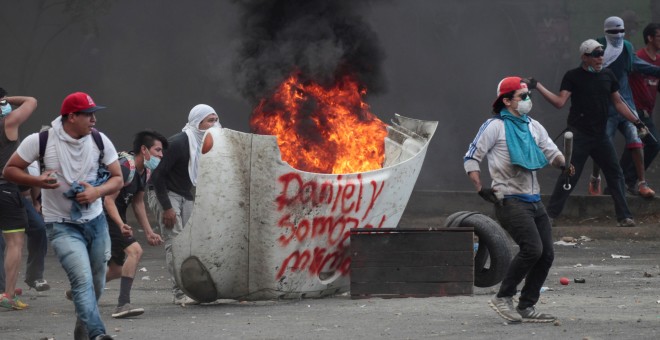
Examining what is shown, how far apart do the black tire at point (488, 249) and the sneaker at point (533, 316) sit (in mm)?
1605

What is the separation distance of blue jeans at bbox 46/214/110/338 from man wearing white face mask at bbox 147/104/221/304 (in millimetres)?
2241

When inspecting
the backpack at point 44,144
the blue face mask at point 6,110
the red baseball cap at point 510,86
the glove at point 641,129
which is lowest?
the backpack at point 44,144

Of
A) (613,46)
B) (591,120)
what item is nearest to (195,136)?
(591,120)

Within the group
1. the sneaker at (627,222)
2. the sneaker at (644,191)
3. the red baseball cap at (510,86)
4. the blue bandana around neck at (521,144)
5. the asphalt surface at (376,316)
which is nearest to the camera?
the asphalt surface at (376,316)

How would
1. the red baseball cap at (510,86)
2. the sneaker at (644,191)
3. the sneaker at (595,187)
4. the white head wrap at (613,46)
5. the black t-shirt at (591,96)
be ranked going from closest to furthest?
1. the red baseball cap at (510,86)
2. the black t-shirt at (591,96)
3. the white head wrap at (613,46)
4. the sneaker at (644,191)
5. the sneaker at (595,187)

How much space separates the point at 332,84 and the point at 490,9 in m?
9.44

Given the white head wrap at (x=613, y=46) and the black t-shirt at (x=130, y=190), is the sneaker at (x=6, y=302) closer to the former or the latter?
the black t-shirt at (x=130, y=190)

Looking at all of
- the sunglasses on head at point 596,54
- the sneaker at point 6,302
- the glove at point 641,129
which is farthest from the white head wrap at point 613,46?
the sneaker at point 6,302

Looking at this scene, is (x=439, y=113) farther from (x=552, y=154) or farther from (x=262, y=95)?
(x=552, y=154)

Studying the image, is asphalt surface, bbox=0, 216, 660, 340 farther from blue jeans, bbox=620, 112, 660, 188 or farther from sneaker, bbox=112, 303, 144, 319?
blue jeans, bbox=620, 112, 660, 188

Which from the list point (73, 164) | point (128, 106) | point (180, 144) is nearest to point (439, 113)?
point (128, 106)

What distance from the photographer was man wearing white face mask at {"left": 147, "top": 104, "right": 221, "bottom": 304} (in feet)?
35.7

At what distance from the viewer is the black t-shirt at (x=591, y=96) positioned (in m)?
14.8

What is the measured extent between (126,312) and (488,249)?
9.91 ft
